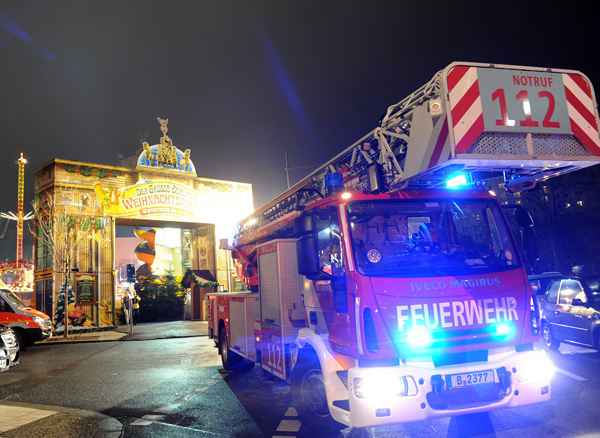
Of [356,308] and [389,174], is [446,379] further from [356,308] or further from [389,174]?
[389,174]

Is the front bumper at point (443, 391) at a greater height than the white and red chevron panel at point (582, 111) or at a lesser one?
lesser

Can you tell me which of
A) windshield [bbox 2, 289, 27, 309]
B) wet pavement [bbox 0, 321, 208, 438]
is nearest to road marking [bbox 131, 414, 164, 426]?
wet pavement [bbox 0, 321, 208, 438]

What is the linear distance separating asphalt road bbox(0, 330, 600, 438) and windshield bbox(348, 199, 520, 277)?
194cm

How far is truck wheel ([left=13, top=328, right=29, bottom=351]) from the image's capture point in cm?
1506

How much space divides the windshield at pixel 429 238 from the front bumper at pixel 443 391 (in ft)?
2.95

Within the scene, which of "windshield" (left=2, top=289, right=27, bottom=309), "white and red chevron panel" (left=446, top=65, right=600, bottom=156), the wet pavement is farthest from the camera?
"windshield" (left=2, top=289, right=27, bottom=309)

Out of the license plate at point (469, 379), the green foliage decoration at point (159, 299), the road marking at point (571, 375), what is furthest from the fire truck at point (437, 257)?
the green foliage decoration at point (159, 299)

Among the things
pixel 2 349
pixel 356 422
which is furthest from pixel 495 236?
pixel 2 349

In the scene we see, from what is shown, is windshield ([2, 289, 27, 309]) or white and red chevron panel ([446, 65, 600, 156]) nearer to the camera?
white and red chevron panel ([446, 65, 600, 156])

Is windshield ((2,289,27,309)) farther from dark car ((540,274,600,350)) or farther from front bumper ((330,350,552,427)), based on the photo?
dark car ((540,274,600,350))

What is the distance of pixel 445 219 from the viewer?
16.8 ft

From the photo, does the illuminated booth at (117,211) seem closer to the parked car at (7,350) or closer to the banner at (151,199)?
the banner at (151,199)

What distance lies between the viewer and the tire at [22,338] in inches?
593

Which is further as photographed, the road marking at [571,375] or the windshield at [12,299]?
the windshield at [12,299]
